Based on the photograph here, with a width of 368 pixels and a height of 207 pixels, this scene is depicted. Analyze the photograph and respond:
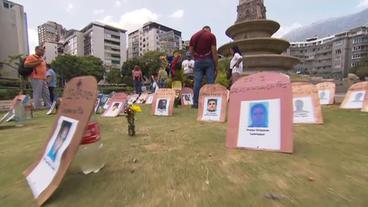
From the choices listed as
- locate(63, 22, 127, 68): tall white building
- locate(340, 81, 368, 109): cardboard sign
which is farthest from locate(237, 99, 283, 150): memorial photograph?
locate(63, 22, 127, 68): tall white building

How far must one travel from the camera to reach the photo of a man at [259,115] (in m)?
1.94

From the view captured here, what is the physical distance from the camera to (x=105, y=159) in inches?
73.0

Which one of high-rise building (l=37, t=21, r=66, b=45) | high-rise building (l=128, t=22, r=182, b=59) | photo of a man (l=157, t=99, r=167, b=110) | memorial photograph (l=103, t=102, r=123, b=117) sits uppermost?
high-rise building (l=37, t=21, r=66, b=45)

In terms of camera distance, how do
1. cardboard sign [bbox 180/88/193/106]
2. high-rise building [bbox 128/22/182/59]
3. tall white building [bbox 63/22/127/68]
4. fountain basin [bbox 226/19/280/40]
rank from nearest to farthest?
cardboard sign [bbox 180/88/193/106] < fountain basin [bbox 226/19/280/40] < tall white building [bbox 63/22/127/68] < high-rise building [bbox 128/22/182/59]

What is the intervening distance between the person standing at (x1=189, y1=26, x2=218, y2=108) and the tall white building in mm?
75719

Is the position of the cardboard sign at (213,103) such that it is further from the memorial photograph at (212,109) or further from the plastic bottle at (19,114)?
the plastic bottle at (19,114)

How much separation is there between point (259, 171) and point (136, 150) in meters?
1.04

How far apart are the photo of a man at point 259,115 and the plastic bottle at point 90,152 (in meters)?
1.20

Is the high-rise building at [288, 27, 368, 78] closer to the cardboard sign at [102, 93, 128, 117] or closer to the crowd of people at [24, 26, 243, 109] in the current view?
the crowd of people at [24, 26, 243, 109]

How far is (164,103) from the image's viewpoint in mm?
4426

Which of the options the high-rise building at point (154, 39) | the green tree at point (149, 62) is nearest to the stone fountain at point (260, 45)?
the green tree at point (149, 62)

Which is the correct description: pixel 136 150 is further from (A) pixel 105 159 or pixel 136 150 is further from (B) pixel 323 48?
(B) pixel 323 48

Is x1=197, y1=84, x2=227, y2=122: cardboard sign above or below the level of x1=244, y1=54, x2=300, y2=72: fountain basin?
below

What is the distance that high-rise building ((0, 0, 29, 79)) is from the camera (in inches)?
1703
